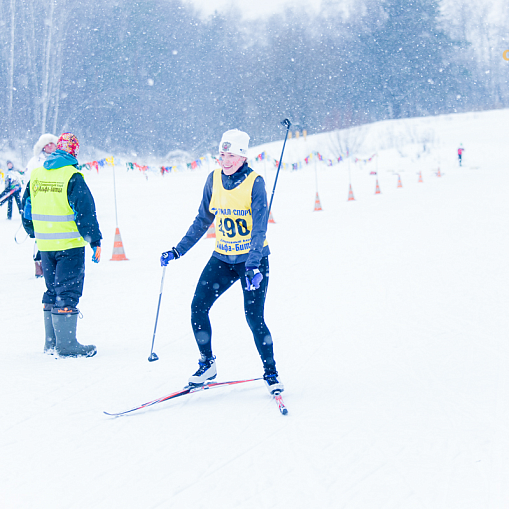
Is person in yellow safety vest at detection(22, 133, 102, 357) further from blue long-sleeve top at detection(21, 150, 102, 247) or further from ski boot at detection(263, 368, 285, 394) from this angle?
ski boot at detection(263, 368, 285, 394)

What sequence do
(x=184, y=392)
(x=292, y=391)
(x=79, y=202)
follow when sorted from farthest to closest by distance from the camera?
(x=79, y=202) < (x=292, y=391) < (x=184, y=392)

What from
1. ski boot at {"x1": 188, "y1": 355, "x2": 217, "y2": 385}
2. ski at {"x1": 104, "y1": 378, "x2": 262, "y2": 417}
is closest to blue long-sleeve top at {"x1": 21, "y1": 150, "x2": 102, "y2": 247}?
ski boot at {"x1": 188, "y1": 355, "x2": 217, "y2": 385}

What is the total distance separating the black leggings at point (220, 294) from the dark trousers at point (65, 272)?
53.2 inches

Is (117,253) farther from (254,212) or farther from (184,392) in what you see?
(254,212)

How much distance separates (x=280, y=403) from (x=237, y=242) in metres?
1.08

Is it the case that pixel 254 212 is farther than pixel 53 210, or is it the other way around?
pixel 53 210

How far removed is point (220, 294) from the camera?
364 cm

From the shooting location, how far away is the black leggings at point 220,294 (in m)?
3.53

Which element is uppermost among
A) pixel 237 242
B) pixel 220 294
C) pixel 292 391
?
pixel 237 242

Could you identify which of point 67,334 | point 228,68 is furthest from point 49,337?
point 228,68

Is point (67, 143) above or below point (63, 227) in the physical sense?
above

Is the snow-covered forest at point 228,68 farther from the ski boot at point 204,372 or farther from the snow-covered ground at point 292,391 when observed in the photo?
the ski boot at point 204,372

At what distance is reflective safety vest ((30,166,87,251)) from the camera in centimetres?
438

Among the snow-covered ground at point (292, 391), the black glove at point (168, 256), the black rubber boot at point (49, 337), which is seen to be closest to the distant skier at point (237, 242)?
the black glove at point (168, 256)
